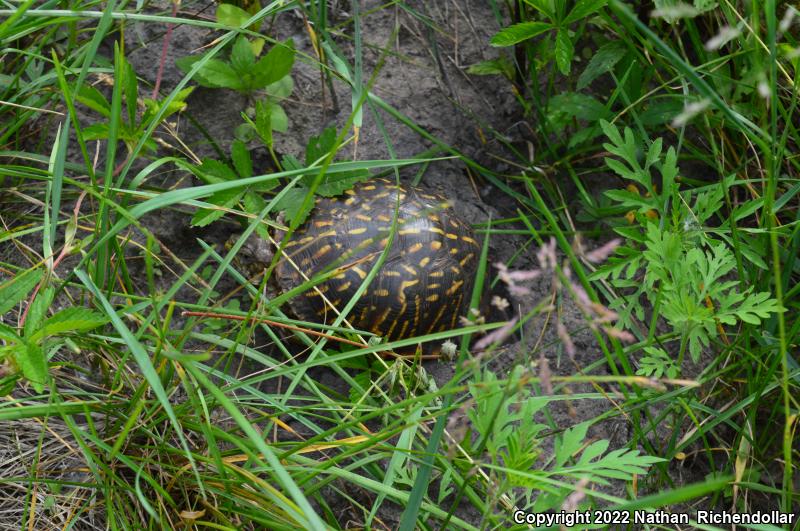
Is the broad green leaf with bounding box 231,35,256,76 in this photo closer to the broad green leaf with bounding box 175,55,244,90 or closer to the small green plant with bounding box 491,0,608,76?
Answer: the broad green leaf with bounding box 175,55,244,90

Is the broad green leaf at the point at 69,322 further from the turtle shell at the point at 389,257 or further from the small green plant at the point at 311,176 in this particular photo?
the turtle shell at the point at 389,257

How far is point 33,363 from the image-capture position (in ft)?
3.69

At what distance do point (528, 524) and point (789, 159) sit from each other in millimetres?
1173

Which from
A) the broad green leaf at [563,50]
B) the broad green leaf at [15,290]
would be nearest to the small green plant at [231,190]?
the broad green leaf at [15,290]

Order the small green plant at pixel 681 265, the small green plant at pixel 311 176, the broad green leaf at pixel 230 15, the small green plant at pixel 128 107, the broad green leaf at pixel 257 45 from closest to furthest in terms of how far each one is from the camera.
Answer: the small green plant at pixel 681 265 → the small green plant at pixel 128 107 → the small green plant at pixel 311 176 → the broad green leaf at pixel 230 15 → the broad green leaf at pixel 257 45

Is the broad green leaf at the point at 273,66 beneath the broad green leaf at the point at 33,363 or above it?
above

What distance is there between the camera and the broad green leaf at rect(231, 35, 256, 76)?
187cm

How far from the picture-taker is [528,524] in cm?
129

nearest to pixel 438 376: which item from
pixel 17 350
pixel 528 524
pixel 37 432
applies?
pixel 528 524

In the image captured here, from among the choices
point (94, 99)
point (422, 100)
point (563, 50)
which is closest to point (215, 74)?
point (94, 99)

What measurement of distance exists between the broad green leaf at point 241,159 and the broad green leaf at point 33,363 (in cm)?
80

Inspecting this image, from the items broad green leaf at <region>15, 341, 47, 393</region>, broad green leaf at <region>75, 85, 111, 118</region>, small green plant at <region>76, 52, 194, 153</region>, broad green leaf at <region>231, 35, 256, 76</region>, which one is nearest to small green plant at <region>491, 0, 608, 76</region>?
broad green leaf at <region>231, 35, 256, 76</region>

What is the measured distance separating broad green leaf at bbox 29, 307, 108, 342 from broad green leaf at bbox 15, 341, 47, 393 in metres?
0.02

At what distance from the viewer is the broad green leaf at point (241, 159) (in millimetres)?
1842
